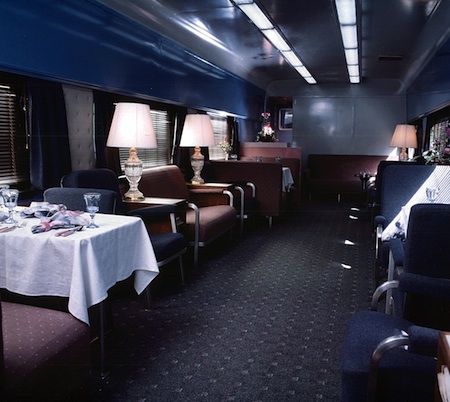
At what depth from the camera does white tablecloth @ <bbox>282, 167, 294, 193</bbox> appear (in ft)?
25.5

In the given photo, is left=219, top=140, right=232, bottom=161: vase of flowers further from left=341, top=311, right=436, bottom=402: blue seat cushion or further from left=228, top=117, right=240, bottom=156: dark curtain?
left=341, top=311, right=436, bottom=402: blue seat cushion

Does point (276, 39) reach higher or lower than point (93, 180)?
higher

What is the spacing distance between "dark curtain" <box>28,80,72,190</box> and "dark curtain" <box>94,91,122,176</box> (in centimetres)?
52

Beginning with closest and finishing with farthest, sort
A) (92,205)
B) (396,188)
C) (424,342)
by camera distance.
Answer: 1. (424,342)
2. (92,205)
3. (396,188)

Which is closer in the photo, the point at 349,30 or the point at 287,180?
the point at 349,30

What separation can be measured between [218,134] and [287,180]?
1.81 m

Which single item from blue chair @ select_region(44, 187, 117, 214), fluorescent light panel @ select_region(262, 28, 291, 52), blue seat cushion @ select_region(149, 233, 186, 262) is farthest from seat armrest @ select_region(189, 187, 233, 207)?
blue chair @ select_region(44, 187, 117, 214)

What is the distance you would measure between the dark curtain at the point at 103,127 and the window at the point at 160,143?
0.95m

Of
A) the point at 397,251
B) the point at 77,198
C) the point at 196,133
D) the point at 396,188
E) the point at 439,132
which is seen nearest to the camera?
the point at 397,251

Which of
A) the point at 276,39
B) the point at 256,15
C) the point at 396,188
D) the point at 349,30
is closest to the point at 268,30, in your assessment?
the point at 276,39

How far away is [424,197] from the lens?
356cm

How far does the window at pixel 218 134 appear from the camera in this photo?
8.53 metres

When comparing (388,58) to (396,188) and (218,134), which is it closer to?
(218,134)

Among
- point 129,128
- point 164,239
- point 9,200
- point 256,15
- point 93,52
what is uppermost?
point 256,15
